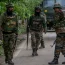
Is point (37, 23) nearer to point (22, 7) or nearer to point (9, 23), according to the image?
point (9, 23)

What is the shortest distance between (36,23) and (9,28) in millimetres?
2486

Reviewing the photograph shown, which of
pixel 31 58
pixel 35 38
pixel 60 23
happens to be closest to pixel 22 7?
pixel 35 38

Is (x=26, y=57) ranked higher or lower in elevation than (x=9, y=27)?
lower

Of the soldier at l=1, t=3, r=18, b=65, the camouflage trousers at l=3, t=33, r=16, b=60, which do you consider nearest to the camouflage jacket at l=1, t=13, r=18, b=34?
the soldier at l=1, t=3, r=18, b=65

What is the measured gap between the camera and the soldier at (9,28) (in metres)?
10.2

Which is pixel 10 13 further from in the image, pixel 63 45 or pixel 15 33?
pixel 63 45

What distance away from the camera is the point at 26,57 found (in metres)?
12.3

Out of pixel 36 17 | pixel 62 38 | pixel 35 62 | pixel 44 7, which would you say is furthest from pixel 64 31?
pixel 44 7

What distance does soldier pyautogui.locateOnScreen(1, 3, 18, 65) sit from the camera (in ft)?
33.5

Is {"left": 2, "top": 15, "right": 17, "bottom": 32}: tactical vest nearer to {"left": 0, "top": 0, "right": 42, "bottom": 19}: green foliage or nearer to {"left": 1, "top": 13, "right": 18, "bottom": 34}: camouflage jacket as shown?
{"left": 1, "top": 13, "right": 18, "bottom": 34}: camouflage jacket

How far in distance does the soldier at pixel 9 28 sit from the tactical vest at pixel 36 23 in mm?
2288

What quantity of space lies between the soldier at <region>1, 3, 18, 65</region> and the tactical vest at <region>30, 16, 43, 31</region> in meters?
2.29

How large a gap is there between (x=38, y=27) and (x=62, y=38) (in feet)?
7.88

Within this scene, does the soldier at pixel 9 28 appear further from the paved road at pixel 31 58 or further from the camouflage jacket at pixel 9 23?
the paved road at pixel 31 58
